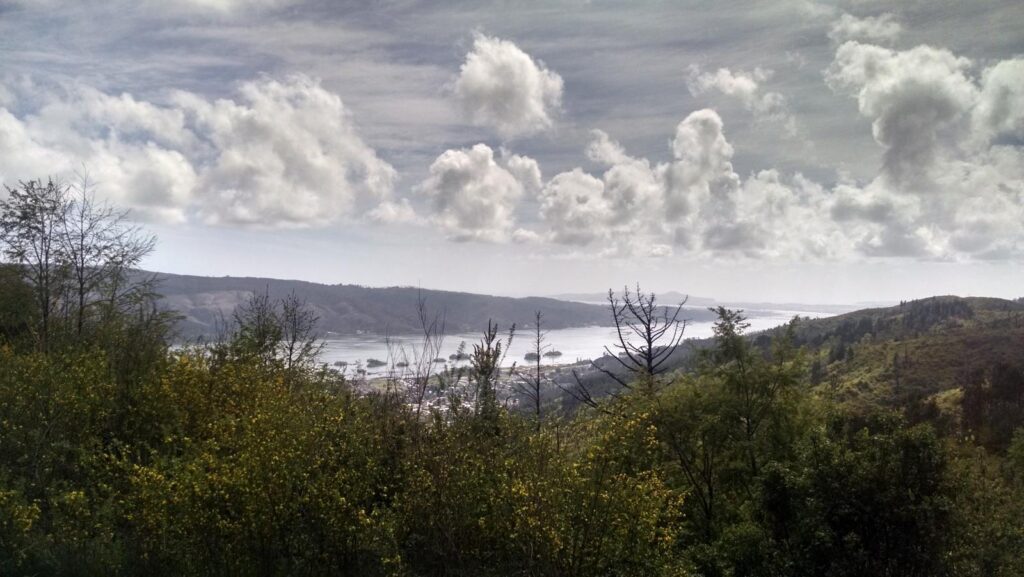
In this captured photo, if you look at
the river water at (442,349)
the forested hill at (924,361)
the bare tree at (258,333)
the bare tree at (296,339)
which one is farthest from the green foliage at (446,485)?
the forested hill at (924,361)

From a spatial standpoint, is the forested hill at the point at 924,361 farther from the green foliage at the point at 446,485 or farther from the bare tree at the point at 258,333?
the green foliage at the point at 446,485

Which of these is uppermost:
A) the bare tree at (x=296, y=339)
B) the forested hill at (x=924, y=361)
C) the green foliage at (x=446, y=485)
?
the bare tree at (x=296, y=339)

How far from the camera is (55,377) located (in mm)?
12203

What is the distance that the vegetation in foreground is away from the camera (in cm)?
918

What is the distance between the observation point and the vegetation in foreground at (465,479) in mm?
9180

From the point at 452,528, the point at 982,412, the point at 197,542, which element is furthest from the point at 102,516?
the point at 982,412

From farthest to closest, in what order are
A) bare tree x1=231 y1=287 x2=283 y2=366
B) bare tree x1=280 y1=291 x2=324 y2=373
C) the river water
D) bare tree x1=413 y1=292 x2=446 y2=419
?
bare tree x1=280 y1=291 x2=324 y2=373
bare tree x1=231 y1=287 x2=283 y2=366
the river water
bare tree x1=413 y1=292 x2=446 y2=419

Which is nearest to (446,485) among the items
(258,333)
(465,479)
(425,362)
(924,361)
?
(465,479)

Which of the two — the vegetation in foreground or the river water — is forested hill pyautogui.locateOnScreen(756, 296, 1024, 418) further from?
the vegetation in foreground

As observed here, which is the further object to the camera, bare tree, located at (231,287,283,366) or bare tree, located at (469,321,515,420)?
bare tree, located at (231,287,283,366)

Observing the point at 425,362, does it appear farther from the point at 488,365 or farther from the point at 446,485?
the point at 446,485

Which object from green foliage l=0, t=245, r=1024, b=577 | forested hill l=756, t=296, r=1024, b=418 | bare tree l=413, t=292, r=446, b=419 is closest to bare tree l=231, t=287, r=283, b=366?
green foliage l=0, t=245, r=1024, b=577

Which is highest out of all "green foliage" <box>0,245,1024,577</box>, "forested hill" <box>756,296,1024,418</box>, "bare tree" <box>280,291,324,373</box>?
"bare tree" <box>280,291,324,373</box>

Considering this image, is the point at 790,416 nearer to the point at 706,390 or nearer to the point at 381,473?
the point at 706,390
